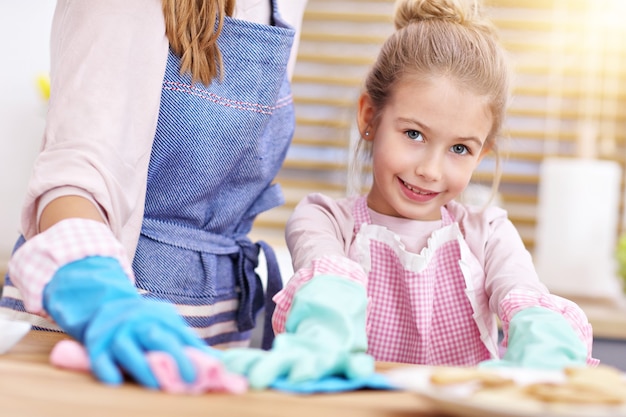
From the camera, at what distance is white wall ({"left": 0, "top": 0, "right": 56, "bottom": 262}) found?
2844mm

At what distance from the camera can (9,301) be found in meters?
1.23

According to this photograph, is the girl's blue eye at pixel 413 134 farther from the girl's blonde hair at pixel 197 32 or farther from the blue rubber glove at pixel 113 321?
the blue rubber glove at pixel 113 321

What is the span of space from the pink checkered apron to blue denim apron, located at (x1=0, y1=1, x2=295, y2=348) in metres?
0.20

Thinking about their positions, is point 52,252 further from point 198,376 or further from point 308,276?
point 308,276

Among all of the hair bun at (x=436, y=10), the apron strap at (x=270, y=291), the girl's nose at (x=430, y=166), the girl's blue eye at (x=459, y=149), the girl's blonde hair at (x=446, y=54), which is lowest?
the apron strap at (x=270, y=291)

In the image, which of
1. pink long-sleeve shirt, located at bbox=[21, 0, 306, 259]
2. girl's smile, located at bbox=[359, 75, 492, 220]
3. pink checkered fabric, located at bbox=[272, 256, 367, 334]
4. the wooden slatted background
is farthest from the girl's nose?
the wooden slatted background

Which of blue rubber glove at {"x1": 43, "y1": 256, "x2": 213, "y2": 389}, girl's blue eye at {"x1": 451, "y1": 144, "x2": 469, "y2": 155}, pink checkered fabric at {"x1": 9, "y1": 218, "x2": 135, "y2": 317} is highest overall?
girl's blue eye at {"x1": 451, "y1": 144, "x2": 469, "y2": 155}

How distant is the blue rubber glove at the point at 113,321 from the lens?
2.31ft

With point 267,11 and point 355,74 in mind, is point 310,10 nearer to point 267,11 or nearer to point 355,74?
point 355,74

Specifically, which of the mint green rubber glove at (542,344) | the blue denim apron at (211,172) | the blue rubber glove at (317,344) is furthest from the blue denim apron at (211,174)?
the mint green rubber glove at (542,344)

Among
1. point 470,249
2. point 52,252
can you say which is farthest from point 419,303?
point 52,252

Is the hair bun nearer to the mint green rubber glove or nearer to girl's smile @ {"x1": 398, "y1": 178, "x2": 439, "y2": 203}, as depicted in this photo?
girl's smile @ {"x1": 398, "y1": 178, "x2": 439, "y2": 203}

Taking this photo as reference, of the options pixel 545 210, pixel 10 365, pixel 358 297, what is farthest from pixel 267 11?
pixel 545 210

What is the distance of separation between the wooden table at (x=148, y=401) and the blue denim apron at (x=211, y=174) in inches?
19.1
